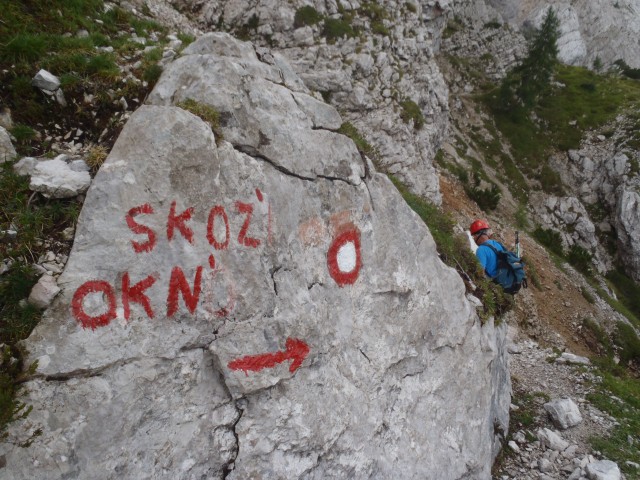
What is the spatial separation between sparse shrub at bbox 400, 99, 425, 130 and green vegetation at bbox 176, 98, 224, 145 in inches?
737

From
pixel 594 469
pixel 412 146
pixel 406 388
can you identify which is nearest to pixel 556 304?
pixel 412 146

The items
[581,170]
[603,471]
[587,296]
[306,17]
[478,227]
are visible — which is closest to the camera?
[603,471]

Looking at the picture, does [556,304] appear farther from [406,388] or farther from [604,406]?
[406,388]

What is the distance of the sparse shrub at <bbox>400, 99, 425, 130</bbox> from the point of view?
21984mm

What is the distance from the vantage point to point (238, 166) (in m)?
4.99

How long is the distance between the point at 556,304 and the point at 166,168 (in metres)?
23.1

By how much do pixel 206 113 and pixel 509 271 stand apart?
6830 mm

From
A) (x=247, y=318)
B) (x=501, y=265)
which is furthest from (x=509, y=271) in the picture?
(x=247, y=318)

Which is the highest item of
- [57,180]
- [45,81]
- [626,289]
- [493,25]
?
[493,25]

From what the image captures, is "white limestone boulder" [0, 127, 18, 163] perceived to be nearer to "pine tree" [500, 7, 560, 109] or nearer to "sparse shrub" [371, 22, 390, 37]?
"sparse shrub" [371, 22, 390, 37]

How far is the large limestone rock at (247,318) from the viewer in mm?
3900

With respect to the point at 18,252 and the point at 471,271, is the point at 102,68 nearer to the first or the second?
the point at 18,252

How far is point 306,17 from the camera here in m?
18.7

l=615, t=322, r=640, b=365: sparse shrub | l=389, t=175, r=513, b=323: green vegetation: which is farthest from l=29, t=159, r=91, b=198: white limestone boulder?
l=615, t=322, r=640, b=365: sparse shrub
